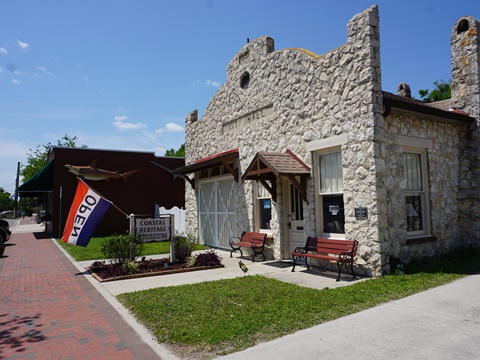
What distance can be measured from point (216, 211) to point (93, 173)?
33.3 ft

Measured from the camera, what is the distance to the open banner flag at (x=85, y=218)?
9664 mm

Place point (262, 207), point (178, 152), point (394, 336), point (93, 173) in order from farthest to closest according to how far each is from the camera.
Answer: point (178, 152), point (93, 173), point (262, 207), point (394, 336)

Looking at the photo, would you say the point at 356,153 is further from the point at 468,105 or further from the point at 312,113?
the point at 468,105

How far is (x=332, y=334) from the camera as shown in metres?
4.69

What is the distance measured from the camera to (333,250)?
26.9 feet

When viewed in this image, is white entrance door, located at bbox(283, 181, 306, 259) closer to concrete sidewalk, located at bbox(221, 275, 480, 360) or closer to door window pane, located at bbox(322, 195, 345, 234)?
door window pane, located at bbox(322, 195, 345, 234)

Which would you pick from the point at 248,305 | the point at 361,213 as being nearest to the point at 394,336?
the point at 248,305

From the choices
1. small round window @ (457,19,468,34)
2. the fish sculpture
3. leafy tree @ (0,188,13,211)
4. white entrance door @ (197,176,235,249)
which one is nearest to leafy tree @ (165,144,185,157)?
the fish sculpture

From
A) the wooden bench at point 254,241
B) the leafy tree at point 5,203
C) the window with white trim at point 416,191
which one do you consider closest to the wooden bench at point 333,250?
the wooden bench at point 254,241

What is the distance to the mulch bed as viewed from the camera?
8781mm

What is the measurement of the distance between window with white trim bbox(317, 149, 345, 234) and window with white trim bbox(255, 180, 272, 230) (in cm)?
218

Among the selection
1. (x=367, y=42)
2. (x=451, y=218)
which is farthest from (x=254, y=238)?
(x=367, y=42)

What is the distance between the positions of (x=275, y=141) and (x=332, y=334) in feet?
22.0

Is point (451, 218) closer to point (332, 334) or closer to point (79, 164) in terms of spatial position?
point (332, 334)
